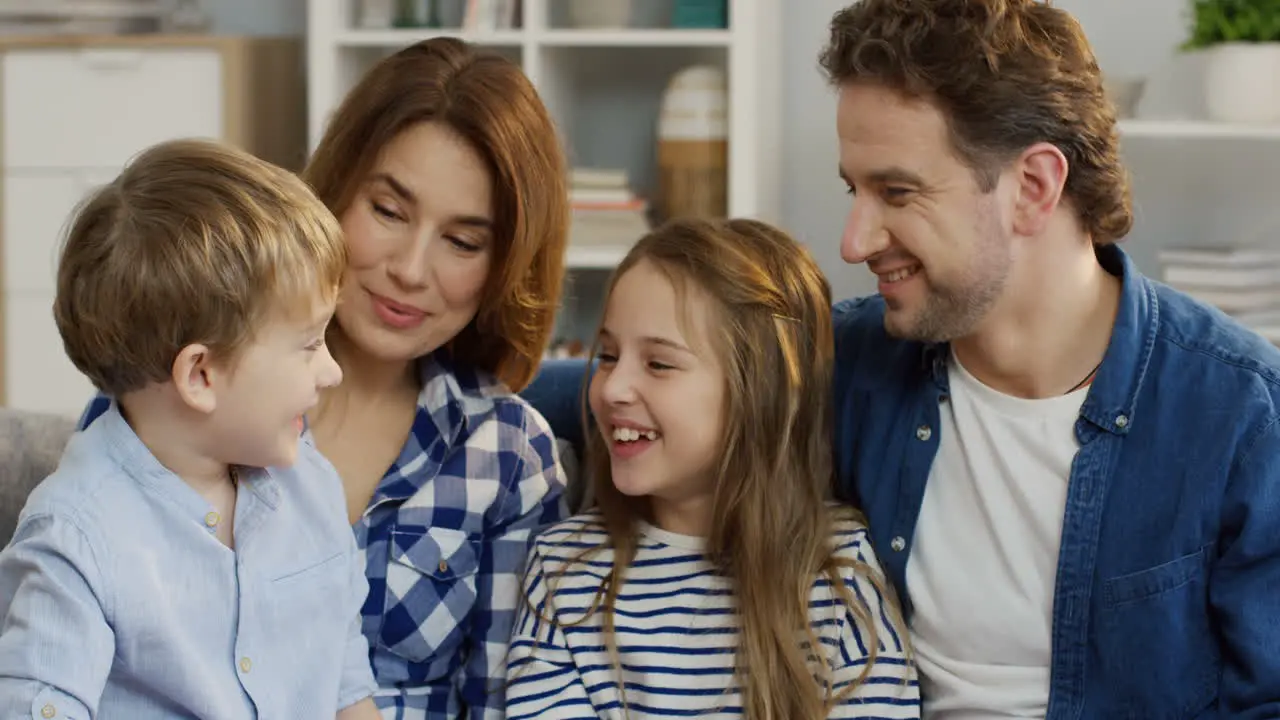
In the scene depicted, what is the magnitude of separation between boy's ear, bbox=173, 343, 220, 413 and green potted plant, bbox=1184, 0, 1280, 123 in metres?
2.39

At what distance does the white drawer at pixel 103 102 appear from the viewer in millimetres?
3230

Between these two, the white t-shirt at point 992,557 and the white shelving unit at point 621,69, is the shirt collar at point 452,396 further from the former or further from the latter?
the white shelving unit at point 621,69

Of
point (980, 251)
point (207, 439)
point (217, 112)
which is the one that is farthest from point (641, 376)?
point (217, 112)

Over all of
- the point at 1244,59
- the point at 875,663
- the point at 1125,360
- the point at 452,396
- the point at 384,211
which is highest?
the point at 1244,59

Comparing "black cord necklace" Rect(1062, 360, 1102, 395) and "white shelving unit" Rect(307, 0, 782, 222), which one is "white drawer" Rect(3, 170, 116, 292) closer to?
"white shelving unit" Rect(307, 0, 782, 222)

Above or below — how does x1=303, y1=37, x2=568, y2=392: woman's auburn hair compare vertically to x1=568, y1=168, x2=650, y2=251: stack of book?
above

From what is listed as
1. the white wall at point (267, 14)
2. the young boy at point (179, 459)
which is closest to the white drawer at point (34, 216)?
the white wall at point (267, 14)

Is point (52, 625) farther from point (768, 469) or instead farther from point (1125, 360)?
point (1125, 360)

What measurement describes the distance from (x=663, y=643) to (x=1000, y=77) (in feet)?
2.18

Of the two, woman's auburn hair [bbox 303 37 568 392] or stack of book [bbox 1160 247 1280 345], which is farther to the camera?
stack of book [bbox 1160 247 1280 345]

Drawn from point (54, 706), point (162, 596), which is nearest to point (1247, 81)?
point (162, 596)

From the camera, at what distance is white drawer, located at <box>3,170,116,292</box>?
3.24 metres

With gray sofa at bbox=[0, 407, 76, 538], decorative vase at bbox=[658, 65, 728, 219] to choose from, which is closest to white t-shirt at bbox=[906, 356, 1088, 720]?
gray sofa at bbox=[0, 407, 76, 538]

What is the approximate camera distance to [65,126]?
10.6ft
